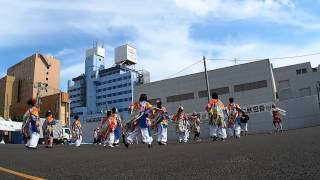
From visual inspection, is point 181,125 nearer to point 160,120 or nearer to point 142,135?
point 160,120

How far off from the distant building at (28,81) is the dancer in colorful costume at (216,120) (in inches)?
3104

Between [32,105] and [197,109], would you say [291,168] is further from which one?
[197,109]

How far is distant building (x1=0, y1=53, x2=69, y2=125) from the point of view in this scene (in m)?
93.1

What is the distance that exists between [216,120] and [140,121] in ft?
10.8

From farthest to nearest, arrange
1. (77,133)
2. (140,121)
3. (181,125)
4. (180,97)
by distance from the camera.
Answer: (180,97) < (77,133) < (181,125) < (140,121)

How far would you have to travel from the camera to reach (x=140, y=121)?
549 inches

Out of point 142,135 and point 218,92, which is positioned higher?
point 218,92

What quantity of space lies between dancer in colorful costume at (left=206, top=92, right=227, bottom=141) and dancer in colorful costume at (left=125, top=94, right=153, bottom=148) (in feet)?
8.93

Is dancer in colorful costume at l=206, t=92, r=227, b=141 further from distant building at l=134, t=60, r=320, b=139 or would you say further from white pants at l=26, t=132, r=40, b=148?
distant building at l=134, t=60, r=320, b=139

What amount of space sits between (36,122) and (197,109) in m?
45.6

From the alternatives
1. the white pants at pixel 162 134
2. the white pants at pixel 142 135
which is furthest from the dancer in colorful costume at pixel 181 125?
the white pants at pixel 142 135

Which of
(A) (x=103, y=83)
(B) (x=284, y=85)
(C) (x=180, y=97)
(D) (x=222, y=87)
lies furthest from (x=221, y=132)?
(A) (x=103, y=83)

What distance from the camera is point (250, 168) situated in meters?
4.69

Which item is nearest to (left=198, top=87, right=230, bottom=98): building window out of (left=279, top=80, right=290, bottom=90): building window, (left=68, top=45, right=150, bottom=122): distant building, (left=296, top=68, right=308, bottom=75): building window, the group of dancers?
(left=279, top=80, right=290, bottom=90): building window
